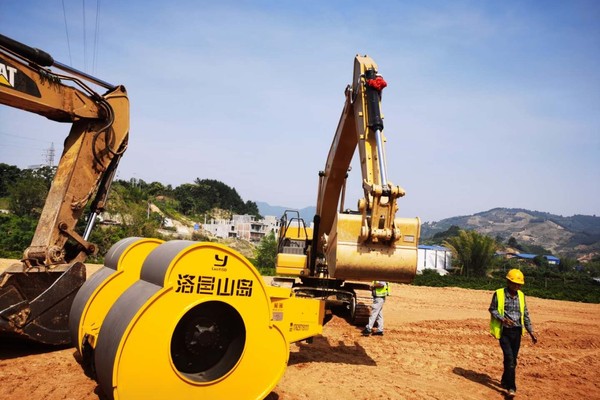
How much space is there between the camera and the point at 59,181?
7.32 m

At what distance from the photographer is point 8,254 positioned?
32.2m

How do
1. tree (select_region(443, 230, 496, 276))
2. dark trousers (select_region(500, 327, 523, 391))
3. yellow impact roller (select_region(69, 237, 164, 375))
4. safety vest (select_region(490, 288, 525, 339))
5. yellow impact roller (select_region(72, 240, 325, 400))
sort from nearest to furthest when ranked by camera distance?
yellow impact roller (select_region(72, 240, 325, 400)) < yellow impact roller (select_region(69, 237, 164, 375)) < dark trousers (select_region(500, 327, 523, 391)) < safety vest (select_region(490, 288, 525, 339)) < tree (select_region(443, 230, 496, 276))

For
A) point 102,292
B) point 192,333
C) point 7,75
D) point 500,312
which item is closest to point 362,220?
point 500,312

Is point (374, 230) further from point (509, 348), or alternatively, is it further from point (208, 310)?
point (509, 348)

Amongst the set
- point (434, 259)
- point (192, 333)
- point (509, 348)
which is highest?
point (434, 259)

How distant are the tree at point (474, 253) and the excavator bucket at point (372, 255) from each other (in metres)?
40.8

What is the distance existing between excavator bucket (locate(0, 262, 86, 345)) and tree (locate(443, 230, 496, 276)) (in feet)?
139

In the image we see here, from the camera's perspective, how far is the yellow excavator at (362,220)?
6180 mm

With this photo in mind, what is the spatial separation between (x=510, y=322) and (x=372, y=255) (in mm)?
2388

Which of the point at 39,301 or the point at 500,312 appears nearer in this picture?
the point at 39,301

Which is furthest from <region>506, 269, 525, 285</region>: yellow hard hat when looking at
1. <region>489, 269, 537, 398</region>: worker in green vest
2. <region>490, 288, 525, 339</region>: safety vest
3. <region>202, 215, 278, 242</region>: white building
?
<region>202, 215, 278, 242</region>: white building

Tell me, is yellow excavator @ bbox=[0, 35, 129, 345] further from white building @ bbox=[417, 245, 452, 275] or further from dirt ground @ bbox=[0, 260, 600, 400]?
white building @ bbox=[417, 245, 452, 275]

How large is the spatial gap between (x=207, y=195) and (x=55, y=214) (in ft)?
344

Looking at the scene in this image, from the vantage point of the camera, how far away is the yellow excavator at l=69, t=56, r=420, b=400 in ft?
13.4
